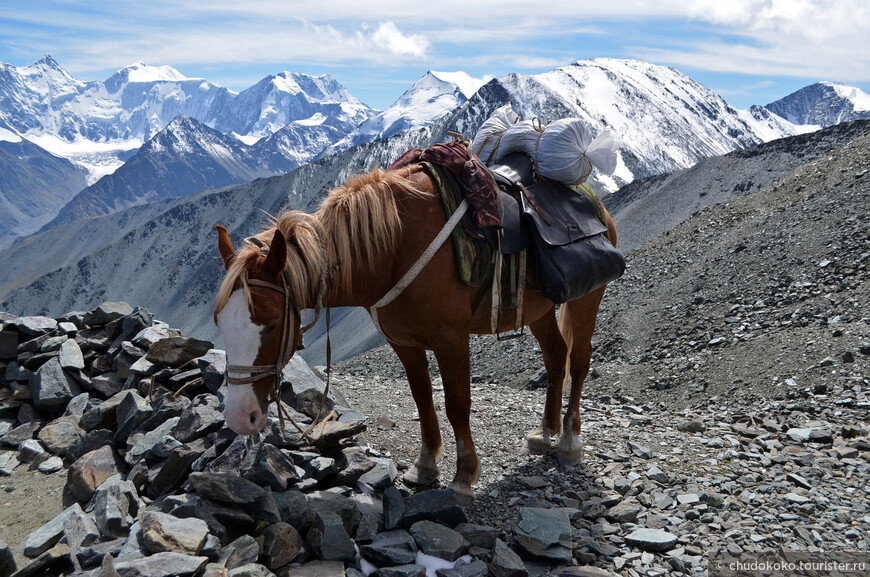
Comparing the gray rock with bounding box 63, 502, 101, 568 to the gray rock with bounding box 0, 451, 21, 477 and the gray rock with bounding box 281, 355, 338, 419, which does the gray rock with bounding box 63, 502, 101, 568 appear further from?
the gray rock with bounding box 0, 451, 21, 477

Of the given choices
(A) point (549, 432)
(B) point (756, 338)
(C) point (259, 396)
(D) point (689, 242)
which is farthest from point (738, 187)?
(C) point (259, 396)

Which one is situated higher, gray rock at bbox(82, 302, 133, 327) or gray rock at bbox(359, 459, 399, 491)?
gray rock at bbox(82, 302, 133, 327)

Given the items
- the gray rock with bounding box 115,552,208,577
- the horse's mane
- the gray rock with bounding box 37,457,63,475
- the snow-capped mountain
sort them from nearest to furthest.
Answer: the gray rock with bounding box 115,552,208,577 < the horse's mane < the gray rock with bounding box 37,457,63,475 < the snow-capped mountain

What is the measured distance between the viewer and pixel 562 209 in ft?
17.2

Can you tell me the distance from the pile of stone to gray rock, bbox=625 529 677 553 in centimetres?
49

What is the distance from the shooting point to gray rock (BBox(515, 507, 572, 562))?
4.12 m

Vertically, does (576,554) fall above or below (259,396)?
below

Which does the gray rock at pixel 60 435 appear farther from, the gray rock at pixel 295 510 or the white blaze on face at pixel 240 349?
the white blaze on face at pixel 240 349

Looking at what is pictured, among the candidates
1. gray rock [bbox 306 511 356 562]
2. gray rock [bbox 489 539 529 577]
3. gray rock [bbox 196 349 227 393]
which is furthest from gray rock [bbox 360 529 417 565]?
gray rock [bbox 196 349 227 393]

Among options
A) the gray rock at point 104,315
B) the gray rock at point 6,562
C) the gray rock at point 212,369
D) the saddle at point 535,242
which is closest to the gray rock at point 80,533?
the gray rock at point 6,562

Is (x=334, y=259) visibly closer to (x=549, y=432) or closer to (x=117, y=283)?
(x=549, y=432)

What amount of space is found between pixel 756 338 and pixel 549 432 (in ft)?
17.0

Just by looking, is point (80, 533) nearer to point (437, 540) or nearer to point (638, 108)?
point (437, 540)

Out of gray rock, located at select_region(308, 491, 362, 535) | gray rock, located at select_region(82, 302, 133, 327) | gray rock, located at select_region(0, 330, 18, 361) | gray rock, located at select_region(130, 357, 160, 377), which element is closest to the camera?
gray rock, located at select_region(308, 491, 362, 535)
